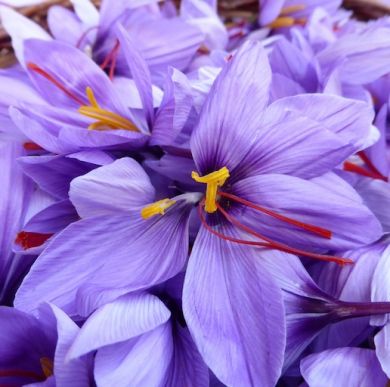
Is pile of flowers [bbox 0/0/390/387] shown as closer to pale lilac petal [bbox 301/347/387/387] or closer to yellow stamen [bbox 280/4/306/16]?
pale lilac petal [bbox 301/347/387/387]

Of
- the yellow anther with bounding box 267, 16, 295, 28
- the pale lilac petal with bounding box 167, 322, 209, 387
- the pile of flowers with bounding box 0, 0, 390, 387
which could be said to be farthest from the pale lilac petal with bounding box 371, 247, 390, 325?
the yellow anther with bounding box 267, 16, 295, 28

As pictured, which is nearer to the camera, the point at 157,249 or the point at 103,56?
the point at 157,249

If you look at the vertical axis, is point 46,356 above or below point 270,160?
below

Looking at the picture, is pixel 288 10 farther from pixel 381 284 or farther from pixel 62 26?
pixel 381 284

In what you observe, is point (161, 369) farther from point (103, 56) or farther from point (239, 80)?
point (103, 56)

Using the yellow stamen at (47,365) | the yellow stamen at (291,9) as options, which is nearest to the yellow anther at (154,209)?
the yellow stamen at (47,365)

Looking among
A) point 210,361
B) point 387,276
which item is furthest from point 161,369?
point 387,276
